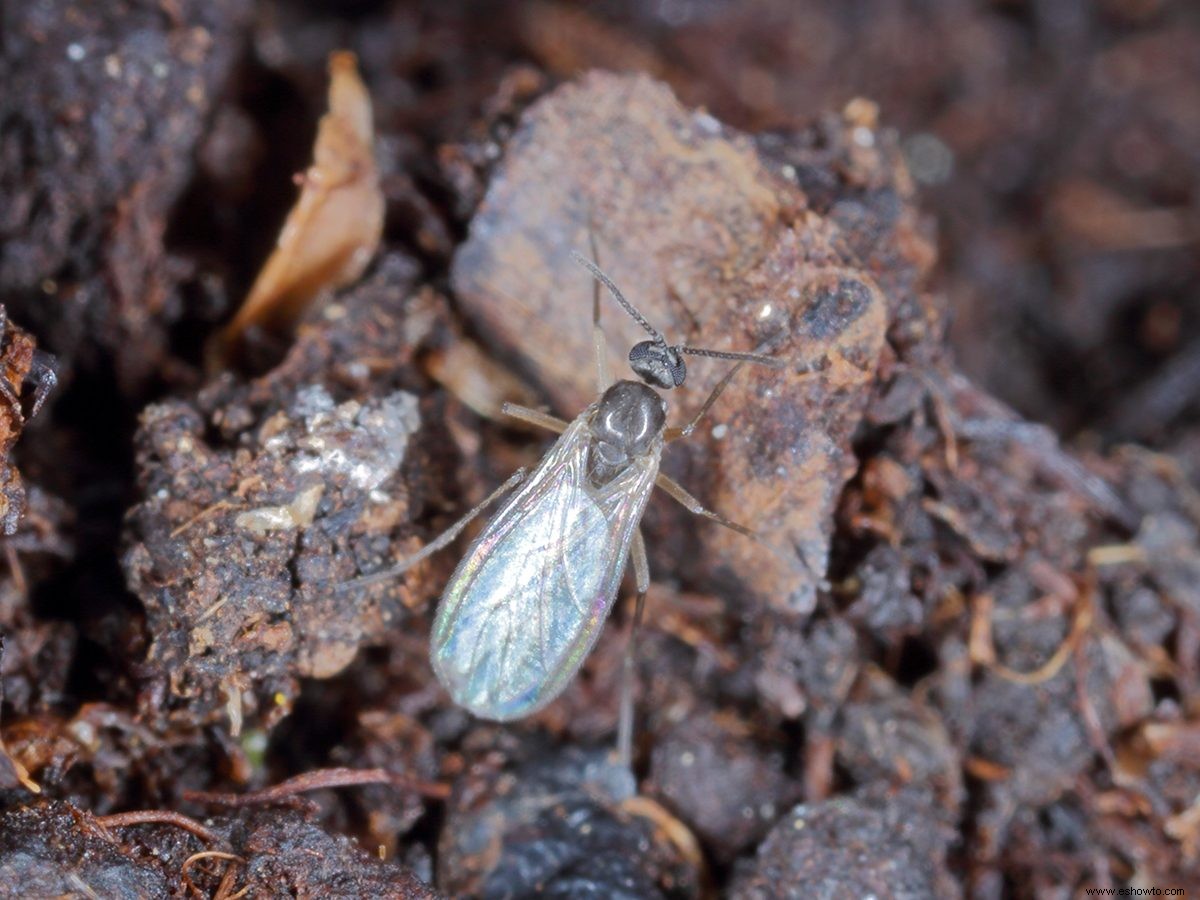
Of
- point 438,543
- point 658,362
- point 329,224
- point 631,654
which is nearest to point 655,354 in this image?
point 658,362

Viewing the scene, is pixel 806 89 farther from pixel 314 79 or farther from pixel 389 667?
pixel 389 667

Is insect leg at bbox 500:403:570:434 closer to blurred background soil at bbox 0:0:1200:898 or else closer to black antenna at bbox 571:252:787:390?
blurred background soil at bbox 0:0:1200:898

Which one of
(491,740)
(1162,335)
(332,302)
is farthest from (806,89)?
(491,740)

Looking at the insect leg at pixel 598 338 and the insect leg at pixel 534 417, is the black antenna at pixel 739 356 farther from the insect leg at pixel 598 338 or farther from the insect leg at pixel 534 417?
the insect leg at pixel 534 417

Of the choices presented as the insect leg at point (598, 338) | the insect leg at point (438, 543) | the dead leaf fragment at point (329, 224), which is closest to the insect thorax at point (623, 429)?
the insect leg at point (598, 338)

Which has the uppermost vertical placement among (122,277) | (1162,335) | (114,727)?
(1162,335)

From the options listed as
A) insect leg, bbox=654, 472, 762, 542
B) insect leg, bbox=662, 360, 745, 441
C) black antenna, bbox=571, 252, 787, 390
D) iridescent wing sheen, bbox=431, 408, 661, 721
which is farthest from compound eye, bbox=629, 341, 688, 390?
insect leg, bbox=654, 472, 762, 542

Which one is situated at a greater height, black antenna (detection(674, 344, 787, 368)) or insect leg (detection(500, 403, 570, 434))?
black antenna (detection(674, 344, 787, 368))

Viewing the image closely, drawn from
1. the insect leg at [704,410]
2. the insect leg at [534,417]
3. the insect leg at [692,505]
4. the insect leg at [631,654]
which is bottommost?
the insect leg at [631,654]
